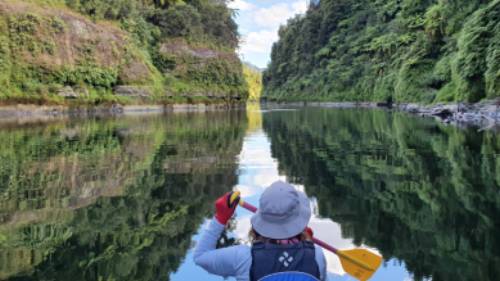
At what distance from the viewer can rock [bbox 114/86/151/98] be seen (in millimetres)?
49747

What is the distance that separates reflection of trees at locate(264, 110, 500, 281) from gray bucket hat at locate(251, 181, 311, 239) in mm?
2660

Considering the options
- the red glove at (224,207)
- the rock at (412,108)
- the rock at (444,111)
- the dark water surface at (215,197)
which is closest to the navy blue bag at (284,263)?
the red glove at (224,207)

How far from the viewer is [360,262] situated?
3.35 m

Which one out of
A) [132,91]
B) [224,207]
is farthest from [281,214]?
[132,91]

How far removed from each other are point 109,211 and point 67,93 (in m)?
37.7

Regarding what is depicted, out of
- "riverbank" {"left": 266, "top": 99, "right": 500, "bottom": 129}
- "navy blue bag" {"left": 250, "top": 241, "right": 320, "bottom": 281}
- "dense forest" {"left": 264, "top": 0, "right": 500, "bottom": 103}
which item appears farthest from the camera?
"dense forest" {"left": 264, "top": 0, "right": 500, "bottom": 103}

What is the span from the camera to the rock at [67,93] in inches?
1646

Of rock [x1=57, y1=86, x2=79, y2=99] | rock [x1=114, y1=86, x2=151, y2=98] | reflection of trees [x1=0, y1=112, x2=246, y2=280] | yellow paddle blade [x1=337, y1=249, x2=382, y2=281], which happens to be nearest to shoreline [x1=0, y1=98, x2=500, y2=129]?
rock [x1=57, y1=86, x2=79, y2=99]

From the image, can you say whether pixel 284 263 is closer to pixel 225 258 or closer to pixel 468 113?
pixel 225 258

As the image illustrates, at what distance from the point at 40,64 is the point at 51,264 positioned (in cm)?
3981

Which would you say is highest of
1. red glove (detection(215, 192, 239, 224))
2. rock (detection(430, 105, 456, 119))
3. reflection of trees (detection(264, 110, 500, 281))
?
red glove (detection(215, 192, 239, 224))

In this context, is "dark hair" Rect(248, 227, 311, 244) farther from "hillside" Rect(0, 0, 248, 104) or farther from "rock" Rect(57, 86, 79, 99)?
"rock" Rect(57, 86, 79, 99)

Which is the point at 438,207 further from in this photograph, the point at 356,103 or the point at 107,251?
the point at 356,103

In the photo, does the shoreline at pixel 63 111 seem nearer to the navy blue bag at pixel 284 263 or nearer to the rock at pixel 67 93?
the rock at pixel 67 93
